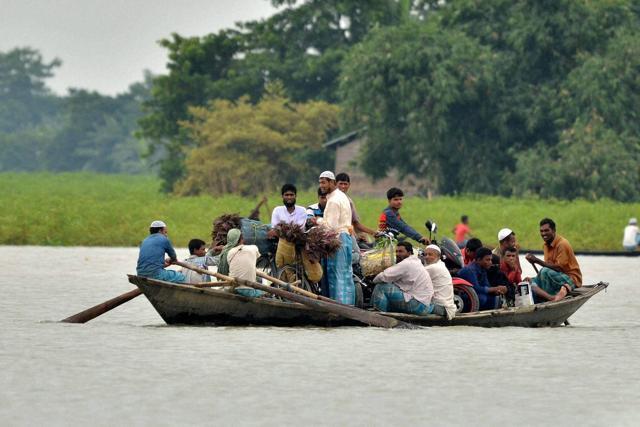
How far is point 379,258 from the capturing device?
46.4 feet

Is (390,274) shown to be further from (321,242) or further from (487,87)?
(487,87)

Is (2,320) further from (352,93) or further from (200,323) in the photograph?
(352,93)

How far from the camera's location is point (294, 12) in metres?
56.8

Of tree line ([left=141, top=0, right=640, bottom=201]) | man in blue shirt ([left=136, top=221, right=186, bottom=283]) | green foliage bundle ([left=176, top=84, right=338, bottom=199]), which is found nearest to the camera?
man in blue shirt ([left=136, top=221, right=186, bottom=283])

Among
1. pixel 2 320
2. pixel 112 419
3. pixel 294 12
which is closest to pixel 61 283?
pixel 2 320

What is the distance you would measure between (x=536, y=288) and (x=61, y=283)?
923cm

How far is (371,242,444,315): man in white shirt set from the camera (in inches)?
548

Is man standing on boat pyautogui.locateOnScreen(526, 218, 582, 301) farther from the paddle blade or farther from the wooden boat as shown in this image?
the paddle blade

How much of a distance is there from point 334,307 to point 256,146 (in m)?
37.0

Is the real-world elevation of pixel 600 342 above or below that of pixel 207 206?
below

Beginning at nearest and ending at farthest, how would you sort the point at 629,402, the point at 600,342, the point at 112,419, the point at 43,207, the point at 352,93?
the point at 112,419
the point at 629,402
the point at 600,342
the point at 43,207
the point at 352,93

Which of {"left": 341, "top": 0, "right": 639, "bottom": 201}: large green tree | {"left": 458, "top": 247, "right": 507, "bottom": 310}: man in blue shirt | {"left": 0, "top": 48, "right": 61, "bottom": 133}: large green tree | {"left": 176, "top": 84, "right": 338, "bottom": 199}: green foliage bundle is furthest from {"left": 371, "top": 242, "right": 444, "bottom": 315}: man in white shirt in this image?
{"left": 0, "top": 48, "right": 61, "bottom": 133}: large green tree

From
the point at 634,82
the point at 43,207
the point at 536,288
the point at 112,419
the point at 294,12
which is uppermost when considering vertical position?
the point at 294,12

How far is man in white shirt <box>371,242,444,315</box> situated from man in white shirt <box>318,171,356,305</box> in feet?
1.17
